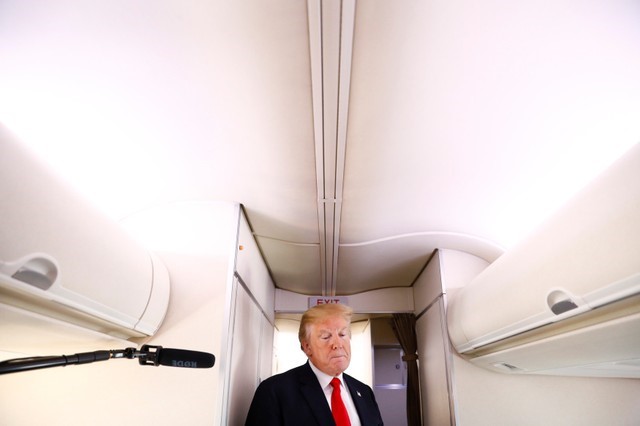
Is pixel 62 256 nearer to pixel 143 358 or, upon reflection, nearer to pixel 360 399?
Result: pixel 143 358

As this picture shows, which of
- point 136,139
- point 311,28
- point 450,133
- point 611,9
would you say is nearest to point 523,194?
point 450,133

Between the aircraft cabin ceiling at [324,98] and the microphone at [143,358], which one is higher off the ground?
the aircraft cabin ceiling at [324,98]

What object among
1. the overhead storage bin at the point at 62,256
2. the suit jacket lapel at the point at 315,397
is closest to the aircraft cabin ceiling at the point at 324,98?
the overhead storage bin at the point at 62,256

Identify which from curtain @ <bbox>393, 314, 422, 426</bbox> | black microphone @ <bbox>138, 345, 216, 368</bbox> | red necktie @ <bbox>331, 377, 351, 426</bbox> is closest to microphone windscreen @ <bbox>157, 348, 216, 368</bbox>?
black microphone @ <bbox>138, 345, 216, 368</bbox>

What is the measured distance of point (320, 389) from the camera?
2.59 m

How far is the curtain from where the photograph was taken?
425 cm

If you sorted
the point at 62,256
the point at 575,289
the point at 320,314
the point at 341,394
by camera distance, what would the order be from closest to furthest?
the point at 62,256 → the point at 575,289 → the point at 341,394 → the point at 320,314

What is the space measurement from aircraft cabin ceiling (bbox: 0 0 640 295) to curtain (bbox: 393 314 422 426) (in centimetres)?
244

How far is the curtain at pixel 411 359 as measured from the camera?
4246 millimetres

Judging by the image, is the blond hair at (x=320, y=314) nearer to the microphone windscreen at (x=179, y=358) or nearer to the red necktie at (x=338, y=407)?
the red necktie at (x=338, y=407)

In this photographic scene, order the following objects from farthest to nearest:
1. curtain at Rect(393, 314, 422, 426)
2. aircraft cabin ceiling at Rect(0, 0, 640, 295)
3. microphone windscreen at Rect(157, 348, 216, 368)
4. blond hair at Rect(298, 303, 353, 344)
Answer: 1. curtain at Rect(393, 314, 422, 426)
2. blond hair at Rect(298, 303, 353, 344)
3. microphone windscreen at Rect(157, 348, 216, 368)
4. aircraft cabin ceiling at Rect(0, 0, 640, 295)

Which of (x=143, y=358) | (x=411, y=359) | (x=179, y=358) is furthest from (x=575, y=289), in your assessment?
(x=411, y=359)

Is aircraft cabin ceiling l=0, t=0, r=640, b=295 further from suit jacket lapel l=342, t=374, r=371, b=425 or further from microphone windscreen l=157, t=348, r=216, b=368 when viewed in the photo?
suit jacket lapel l=342, t=374, r=371, b=425

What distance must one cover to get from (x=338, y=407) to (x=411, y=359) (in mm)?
2116
